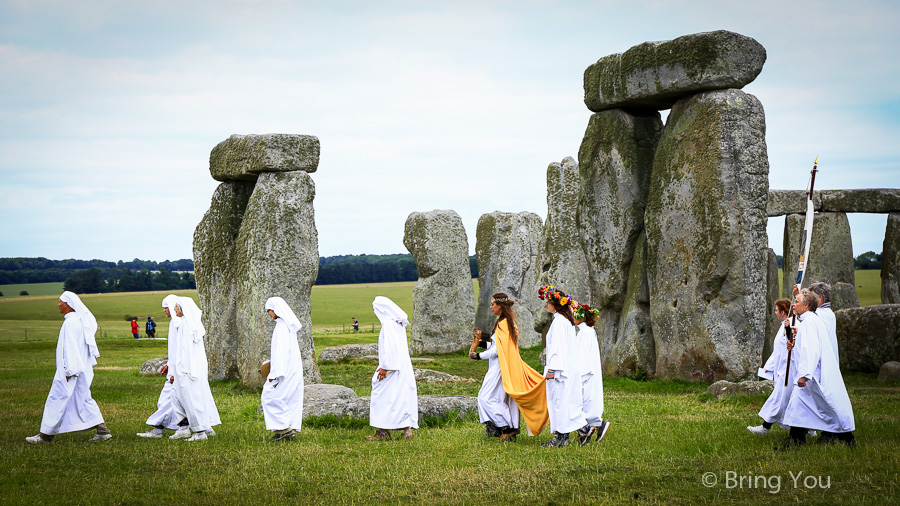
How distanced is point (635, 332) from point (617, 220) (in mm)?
2601

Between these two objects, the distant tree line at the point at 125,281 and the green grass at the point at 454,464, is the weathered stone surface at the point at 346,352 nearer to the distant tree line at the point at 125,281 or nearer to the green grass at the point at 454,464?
the green grass at the point at 454,464

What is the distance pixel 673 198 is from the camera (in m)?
17.9

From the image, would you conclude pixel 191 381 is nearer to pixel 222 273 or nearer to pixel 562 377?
pixel 562 377

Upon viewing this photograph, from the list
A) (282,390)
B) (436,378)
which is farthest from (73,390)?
(436,378)

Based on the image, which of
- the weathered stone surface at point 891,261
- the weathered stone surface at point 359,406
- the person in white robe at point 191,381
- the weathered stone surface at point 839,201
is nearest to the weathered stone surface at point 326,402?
the weathered stone surface at point 359,406

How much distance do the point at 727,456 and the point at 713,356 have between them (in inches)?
299

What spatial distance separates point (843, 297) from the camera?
27516mm

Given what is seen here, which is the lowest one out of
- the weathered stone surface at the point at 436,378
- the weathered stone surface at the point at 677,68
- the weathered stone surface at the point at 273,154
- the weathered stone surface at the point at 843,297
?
the weathered stone surface at the point at 436,378

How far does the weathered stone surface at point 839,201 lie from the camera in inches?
1101

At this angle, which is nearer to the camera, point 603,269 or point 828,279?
point 603,269

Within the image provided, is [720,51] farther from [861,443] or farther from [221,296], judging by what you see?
[221,296]

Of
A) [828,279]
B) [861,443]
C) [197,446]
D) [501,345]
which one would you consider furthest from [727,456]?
[828,279]

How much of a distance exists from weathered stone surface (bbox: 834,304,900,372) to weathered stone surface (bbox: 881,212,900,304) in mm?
10536

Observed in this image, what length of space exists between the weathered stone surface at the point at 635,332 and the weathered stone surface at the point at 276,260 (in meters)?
6.65
